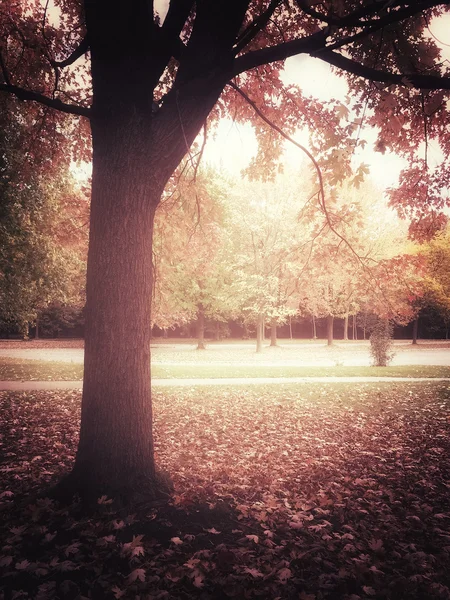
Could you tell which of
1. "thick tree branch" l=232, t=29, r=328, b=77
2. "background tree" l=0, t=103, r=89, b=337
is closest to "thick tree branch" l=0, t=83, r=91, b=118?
"thick tree branch" l=232, t=29, r=328, b=77

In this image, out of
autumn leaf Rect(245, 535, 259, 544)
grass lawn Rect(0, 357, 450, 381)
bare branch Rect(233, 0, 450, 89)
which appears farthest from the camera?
grass lawn Rect(0, 357, 450, 381)

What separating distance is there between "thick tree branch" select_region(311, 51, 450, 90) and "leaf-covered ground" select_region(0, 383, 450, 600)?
4.42m

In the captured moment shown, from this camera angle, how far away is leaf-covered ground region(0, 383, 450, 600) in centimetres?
279

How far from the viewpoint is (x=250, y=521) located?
3676 millimetres

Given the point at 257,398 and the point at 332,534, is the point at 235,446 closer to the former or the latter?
the point at 332,534

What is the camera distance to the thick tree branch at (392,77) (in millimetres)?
3750

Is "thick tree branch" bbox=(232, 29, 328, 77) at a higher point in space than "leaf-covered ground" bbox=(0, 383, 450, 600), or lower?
higher

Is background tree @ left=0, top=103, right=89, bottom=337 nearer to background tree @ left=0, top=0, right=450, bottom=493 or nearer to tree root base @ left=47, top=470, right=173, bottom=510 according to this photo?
background tree @ left=0, top=0, right=450, bottom=493

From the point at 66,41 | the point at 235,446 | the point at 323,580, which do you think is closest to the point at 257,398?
the point at 235,446

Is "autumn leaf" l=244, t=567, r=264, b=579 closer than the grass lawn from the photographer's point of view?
Yes

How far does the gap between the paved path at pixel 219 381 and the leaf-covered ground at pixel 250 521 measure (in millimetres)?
4291

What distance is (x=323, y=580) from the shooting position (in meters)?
2.84

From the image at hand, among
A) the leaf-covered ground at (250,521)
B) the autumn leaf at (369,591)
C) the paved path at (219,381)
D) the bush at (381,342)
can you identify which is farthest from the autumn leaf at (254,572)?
the bush at (381,342)

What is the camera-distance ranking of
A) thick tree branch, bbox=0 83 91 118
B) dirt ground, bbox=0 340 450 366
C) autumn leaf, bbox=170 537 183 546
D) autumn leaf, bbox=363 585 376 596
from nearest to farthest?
autumn leaf, bbox=363 585 376 596 → autumn leaf, bbox=170 537 183 546 → thick tree branch, bbox=0 83 91 118 → dirt ground, bbox=0 340 450 366
